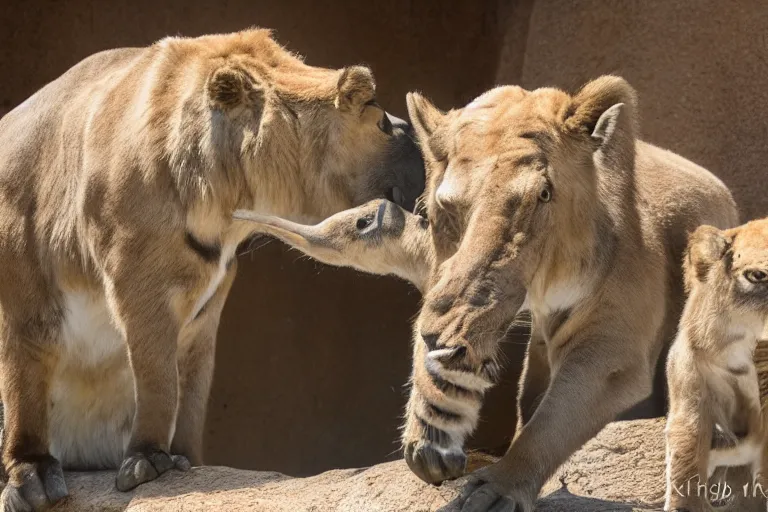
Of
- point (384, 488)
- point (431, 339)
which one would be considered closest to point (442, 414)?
point (431, 339)

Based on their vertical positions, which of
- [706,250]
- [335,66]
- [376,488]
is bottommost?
[376,488]

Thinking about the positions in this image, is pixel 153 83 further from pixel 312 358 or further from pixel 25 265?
pixel 312 358

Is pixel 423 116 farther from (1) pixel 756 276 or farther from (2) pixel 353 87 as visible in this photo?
(1) pixel 756 276

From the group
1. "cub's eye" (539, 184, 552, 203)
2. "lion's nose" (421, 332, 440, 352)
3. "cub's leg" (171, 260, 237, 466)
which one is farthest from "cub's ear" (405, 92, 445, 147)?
"cub's leg" (171, 260, 237, 466)

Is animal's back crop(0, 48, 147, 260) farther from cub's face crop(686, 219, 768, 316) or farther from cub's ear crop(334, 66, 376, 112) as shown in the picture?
cub's face crop(686, 219, 768, 316)

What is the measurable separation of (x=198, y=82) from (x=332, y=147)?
2.58 feet

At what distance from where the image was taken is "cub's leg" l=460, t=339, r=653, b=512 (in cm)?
477

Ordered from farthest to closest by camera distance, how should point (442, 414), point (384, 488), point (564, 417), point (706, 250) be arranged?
1. point (384, 488)
2. point (564, 417)
3. point (706, 250)
4. point (442, 414)

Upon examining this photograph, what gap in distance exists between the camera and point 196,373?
22.6ft

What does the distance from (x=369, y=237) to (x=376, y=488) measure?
131 centimetres

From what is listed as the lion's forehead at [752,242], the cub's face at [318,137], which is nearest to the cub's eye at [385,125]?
the cub's face at [318,137]

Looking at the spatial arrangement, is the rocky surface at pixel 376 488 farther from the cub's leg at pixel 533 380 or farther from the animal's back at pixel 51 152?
the animal's back at pixel 51 152

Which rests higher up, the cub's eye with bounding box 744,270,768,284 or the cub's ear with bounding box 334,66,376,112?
A: the cub's ear with bounding box 334,66,376,112

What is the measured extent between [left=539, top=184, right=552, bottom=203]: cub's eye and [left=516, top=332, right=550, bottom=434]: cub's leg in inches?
49.7
